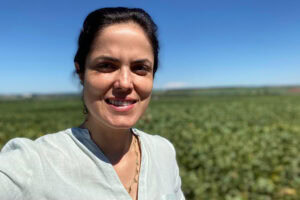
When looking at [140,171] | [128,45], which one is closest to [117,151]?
[140,171]

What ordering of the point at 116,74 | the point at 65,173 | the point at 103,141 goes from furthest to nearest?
the point at 103,141 → the point at 116,74 → the point at 65,173

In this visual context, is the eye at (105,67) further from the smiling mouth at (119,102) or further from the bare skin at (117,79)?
the smiling mouth at (119,102)

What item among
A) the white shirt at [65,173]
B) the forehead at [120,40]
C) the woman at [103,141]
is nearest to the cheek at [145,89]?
the woman at [103,141]

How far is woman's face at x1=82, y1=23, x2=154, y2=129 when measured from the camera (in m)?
1.16

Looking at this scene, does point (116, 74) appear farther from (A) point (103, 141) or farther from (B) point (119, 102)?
(A) point (103, 141)

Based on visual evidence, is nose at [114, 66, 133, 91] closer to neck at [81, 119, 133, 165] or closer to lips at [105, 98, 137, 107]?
lips at [105, 98, 137, 107]

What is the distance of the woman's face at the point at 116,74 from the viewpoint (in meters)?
1.16

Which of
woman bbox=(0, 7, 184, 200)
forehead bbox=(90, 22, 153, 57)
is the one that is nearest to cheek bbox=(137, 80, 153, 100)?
woman bbox=(0, 7, 184, 200)

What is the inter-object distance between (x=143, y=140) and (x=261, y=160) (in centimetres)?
344

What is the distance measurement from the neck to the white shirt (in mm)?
56

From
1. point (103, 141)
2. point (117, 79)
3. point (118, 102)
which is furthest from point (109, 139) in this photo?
point (117, 79)

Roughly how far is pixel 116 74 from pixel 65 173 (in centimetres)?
50

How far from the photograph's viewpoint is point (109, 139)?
1318 millimetres

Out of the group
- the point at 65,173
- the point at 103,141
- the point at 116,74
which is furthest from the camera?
the point at 103,141
